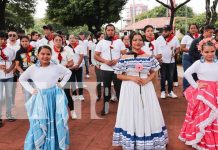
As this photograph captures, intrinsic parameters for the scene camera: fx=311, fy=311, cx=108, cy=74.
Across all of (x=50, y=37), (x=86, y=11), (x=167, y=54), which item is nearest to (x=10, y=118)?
(x=50, y=37)

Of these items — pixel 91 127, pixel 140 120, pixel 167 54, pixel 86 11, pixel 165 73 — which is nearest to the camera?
pixel 140 120

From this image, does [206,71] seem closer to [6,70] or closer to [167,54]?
[167,54]

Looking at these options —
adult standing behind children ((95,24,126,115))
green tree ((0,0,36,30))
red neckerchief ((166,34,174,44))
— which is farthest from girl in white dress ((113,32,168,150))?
green tree ((0,0,36,30))

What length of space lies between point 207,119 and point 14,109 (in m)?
4.76

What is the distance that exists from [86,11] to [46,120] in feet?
89.8

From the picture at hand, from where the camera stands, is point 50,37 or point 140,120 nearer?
point 140,120

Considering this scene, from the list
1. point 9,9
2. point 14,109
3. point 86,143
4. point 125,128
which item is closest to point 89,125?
point 86,143

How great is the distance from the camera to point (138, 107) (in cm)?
443

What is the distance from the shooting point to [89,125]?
6055 mm

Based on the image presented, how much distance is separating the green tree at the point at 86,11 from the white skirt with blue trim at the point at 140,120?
26615 millimetres

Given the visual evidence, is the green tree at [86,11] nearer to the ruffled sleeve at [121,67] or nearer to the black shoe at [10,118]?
the black shoe at [10,118]

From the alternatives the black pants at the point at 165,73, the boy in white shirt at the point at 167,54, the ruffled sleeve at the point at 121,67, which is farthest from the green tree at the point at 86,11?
the ruffled sleeve at the point at 121,67

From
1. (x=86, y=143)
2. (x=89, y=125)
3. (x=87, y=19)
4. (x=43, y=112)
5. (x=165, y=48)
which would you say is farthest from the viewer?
(x=87, y=19)

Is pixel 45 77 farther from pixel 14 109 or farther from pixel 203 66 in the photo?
pixel 14 109
